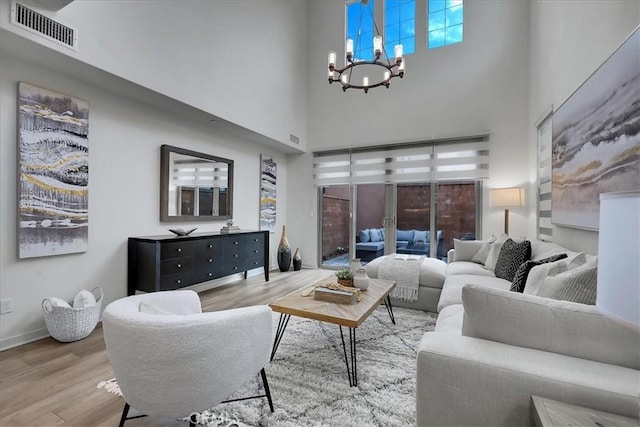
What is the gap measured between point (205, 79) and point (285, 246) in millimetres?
3039

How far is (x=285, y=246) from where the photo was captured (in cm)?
551

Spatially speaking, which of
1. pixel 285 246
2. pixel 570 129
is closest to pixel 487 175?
pixel 570 129

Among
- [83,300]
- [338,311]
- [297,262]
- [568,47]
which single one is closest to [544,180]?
[568,47]

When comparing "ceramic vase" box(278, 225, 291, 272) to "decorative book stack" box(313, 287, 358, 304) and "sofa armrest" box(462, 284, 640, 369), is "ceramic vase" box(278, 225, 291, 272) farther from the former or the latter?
"sofa armrest" box(462, 284, 640, 369)

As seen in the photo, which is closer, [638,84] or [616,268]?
[616,268]

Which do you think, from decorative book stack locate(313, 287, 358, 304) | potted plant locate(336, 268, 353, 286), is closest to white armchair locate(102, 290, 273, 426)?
decorative book stack locate(313, 287, 358, 304)

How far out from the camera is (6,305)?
2398 millimetres

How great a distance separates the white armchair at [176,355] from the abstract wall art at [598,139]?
226cm

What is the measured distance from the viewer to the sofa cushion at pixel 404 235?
5223 millimetres

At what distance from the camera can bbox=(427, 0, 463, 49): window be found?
4.91 meters

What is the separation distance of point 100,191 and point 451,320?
11.1ft

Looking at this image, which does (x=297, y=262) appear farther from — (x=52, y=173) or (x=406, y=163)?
(x=52, y=173)

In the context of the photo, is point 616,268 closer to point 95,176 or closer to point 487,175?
point 95,176

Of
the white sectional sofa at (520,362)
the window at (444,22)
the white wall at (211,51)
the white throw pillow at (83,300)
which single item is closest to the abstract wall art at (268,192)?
the white wall at (211,51)
